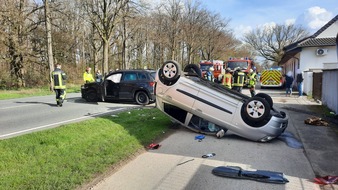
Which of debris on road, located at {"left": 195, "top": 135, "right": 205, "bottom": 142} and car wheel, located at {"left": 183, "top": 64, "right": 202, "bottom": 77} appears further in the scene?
car wheel, located at {"left": 183, "top": 64, "right": 202, "bottom": 77}

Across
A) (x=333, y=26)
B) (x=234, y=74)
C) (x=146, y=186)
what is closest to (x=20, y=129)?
(x=146, y=186)

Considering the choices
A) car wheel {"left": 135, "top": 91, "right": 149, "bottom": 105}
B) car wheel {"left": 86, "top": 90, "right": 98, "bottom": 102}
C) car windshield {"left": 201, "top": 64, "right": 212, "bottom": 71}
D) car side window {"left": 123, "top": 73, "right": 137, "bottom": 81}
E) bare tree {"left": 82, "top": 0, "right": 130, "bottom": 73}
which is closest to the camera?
car wheel {"left": 135, "top": 91, "right": 149, "bottom": 105}

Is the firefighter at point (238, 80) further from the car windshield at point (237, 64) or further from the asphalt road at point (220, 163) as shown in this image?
the car windshield at point (237, 64)

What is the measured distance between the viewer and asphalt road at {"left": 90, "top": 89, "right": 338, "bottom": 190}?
4.39 m

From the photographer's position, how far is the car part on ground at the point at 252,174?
14.7ft

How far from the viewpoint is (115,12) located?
2939cm

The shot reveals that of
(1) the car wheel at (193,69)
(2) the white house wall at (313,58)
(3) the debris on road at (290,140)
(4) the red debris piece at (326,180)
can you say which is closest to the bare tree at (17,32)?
(1) the car wheel at (193,69)

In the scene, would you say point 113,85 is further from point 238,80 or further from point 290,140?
point 290,140

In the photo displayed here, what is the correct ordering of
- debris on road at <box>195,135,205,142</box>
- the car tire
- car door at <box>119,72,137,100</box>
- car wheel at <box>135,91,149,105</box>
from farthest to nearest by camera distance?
car door at <box>119,72,137,100</box> → car wheel at <box>135,91,149,105</box> → the car tire → debris on road at <box>195,135,205,142</box>

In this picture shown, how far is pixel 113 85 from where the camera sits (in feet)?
47.2

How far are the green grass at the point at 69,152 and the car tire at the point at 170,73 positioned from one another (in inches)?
54.4

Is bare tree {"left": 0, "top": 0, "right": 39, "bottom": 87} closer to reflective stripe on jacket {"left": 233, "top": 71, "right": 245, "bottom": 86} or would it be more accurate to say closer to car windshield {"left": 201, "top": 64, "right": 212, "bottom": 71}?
car windshield {"left": 201, "top": 64, "right": 212, "bottom": 71}

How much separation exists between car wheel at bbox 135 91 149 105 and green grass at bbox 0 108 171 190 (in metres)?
5.40

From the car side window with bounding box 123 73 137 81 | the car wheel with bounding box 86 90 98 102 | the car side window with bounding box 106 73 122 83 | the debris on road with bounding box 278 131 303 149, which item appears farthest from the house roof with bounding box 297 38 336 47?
the debris on road with bounding box 278 131 303 149
